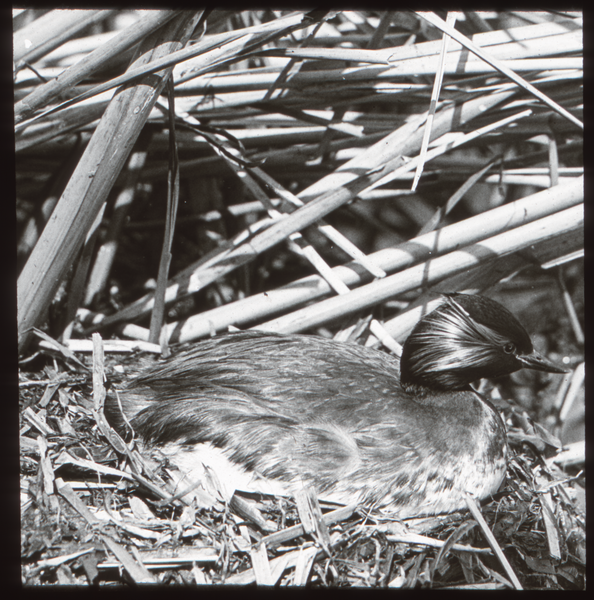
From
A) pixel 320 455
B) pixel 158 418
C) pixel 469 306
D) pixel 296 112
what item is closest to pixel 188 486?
pixel 158 418

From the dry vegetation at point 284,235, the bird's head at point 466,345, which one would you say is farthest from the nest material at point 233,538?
the bird's head at point 466,345

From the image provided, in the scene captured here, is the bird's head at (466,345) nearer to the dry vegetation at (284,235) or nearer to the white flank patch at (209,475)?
the dry vegetation at (284,235)

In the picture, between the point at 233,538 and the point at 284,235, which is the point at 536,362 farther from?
the point at 233,538

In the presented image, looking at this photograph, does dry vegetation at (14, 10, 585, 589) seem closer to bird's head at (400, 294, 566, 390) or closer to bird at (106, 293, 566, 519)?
bird at (106, 293, 566, 519)

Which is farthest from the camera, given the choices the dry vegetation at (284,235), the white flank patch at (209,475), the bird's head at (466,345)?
the bird's head at (466,345)

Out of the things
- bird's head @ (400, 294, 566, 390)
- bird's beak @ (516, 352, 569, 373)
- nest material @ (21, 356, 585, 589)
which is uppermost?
bird's head @ (400, 294, 566, 390)

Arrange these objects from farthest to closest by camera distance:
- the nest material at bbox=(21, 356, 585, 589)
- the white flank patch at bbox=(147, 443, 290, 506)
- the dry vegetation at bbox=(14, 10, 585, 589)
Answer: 1. the white flank patch at bbox=(147, 443, 290, 506)
2. the dry vegetation at bbox=(14, 10, 585, 589)
3. the nest material at bbox=(21, 356, 585, 589)

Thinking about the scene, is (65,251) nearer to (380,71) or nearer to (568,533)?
(380,71)

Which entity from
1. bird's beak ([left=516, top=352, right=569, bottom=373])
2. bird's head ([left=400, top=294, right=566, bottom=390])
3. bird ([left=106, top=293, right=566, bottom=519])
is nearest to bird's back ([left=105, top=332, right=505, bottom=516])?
bird ([left=106, top=293, right=566, bottom=519])

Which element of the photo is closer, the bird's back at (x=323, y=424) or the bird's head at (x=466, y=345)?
the bird's back at (x=323, y=424)
